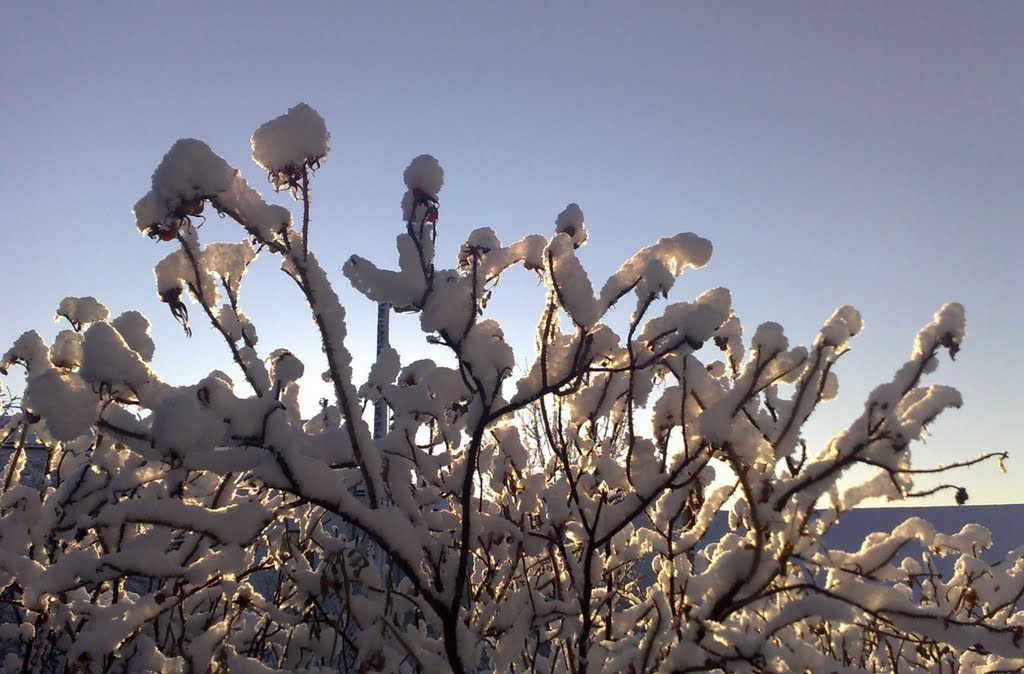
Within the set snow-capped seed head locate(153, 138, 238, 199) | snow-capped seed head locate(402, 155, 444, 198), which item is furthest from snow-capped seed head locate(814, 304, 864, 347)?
snow-capped seed head locate(153, 138, 238, 199)

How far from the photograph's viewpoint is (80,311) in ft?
8.32

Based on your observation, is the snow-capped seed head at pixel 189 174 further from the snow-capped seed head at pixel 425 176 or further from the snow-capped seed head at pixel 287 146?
the snow-capped seed head at pixel 425 176

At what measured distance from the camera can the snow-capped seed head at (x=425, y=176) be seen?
1.53 meters

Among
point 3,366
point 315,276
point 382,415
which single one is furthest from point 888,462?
point 382,415

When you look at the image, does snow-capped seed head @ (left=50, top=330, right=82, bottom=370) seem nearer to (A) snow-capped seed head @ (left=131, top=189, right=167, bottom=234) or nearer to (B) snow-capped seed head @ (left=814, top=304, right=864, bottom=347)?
(A) snow-capped seed head @ (left=131, top=189, right=167, bottom=234)

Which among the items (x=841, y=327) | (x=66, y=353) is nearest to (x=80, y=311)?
(x=66, y=353)

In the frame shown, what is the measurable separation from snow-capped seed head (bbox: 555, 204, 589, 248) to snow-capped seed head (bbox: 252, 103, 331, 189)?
68 cm

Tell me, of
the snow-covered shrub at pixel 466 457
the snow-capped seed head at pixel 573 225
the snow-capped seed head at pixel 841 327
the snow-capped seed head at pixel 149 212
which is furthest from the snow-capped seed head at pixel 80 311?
the snow-capped seed head at pixel 841 327

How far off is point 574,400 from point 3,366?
2.15m

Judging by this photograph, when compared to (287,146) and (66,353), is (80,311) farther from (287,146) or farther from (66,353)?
(287,146)

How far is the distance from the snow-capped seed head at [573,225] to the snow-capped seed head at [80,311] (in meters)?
1.77

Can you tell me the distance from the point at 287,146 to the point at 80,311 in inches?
63.8

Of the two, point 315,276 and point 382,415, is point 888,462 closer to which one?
point 315,276

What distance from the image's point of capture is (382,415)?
5.48 metres
